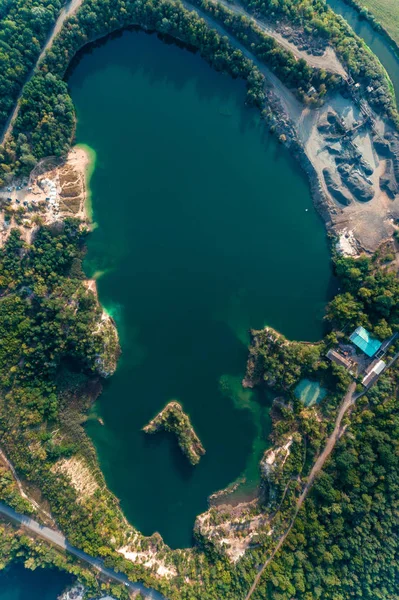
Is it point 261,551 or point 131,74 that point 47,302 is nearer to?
point 131,74

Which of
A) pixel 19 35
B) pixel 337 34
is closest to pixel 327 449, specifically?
pixel 337 34

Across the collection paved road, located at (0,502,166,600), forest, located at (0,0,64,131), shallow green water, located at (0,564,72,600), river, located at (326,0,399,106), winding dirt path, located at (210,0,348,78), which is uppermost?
river, located at (326,0,399,106)

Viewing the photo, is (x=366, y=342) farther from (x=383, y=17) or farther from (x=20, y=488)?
(x=20, y=488)

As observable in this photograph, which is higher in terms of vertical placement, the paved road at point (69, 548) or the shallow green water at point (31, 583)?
the paved road at point (69, 548)

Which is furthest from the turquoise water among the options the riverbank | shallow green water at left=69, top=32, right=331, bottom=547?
the riverbank

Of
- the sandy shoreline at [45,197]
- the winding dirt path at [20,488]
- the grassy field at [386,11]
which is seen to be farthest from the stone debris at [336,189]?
the winding dirt path at [20,488]

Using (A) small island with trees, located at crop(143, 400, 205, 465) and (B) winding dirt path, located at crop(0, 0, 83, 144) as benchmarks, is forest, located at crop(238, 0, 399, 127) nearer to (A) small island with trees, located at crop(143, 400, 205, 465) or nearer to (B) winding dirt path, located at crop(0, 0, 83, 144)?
(B) winding dirt path, located at crop(0, 0, 83, 144)

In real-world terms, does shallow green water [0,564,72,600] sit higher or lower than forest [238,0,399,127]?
lower

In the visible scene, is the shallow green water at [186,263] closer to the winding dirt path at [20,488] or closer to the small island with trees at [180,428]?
the small island with trees at [180,428]
